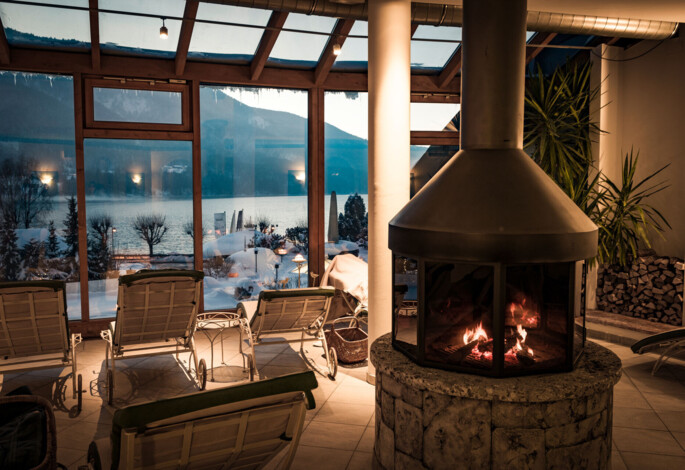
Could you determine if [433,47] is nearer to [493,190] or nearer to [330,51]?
[330,51]

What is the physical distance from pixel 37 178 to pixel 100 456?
15.1 feet

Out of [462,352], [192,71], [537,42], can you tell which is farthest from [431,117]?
[462,352]

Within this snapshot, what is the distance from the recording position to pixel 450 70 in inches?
283

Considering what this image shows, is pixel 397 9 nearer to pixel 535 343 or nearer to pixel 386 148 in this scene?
pixel 386 148

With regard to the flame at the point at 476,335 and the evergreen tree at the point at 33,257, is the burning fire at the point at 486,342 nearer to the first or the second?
the flame at the point at 476,335

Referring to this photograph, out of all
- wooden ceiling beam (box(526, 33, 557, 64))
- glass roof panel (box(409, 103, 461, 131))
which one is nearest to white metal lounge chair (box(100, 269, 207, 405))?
glass roof panel (box(409, 103, 461, 131))

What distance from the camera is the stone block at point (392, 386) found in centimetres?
325

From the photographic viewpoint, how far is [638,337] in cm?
591

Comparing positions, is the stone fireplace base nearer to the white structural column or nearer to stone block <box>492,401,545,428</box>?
stone block <box>492,401,545,428</box>

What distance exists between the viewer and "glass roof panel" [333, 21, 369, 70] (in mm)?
6613

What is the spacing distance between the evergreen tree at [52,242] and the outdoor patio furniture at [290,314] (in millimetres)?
2443

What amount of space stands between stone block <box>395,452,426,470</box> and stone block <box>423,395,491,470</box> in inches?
3.6

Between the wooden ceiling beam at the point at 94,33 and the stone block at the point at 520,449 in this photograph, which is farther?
the wooden ceiling beam at the point at 94,33

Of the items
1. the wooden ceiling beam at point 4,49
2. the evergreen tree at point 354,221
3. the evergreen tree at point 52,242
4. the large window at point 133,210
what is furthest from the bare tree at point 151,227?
the evergreen tree at point 354,221
